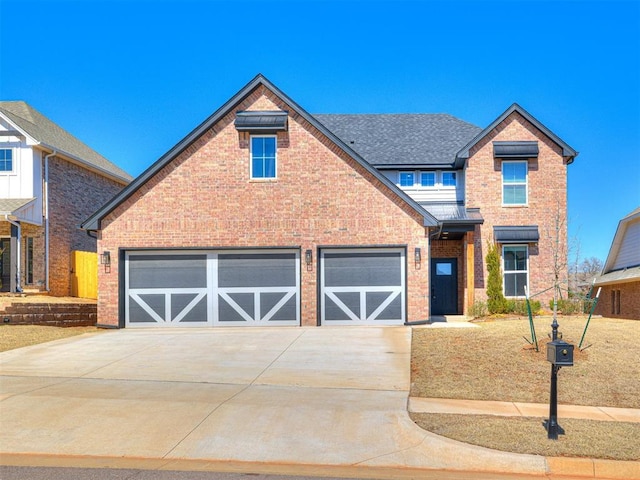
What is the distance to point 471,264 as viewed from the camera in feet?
68.0

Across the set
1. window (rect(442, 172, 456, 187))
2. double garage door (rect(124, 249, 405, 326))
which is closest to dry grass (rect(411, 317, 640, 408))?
double garage door (rect(124, 249, 405, 326))

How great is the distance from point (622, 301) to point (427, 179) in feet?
41.4

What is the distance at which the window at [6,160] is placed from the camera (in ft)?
70.9

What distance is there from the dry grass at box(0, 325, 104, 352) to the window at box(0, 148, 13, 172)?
7.73m

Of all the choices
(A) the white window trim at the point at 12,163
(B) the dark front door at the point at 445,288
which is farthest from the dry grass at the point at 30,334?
(B) the dark front door at the point at 445,288

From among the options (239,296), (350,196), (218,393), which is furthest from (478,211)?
(218,393)

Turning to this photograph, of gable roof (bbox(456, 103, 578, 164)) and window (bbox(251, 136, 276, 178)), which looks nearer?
window (bbox(251, 136, 276, 178))

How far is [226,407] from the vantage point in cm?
830

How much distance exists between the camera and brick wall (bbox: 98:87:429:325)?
58.2 ft

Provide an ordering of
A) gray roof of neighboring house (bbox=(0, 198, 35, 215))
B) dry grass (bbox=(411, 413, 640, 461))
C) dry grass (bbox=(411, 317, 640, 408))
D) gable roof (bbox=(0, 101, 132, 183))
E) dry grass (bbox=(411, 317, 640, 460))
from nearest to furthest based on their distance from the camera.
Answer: dry grass (bbox=(411, 413, 640, 461))
dry grass (bbox=(411, 317, 640, 460))
dry grass (bbox=(411, 317, 640, 408))
gray roof of neighboring house (bbox=(0, 198, 35, 215))
gable roof (bbox=(0, 101, 132, 183))

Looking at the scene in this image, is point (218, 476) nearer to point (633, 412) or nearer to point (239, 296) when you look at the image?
point (633, 412)

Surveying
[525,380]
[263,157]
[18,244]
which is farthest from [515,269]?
[18,244]

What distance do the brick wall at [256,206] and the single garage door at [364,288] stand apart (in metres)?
0.41

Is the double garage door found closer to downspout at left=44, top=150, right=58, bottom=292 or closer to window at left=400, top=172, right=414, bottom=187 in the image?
downspout at left=44, top=150, right=58, bottom=292
